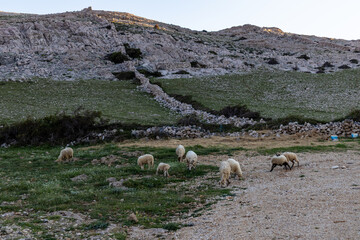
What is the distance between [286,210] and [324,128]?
64.5 feet

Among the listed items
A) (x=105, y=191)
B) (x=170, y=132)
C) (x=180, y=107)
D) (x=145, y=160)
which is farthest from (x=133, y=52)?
(x=105, y=191)

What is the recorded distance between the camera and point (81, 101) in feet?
151

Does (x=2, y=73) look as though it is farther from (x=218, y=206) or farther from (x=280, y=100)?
(x=218, y=206)

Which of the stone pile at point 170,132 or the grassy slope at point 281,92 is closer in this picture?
the stone pile at point 170,132

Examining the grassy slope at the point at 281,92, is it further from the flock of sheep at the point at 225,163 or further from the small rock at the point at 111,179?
the small rock at the point at 111,179

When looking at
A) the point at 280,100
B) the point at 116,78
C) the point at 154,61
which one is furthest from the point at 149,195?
the point at 154,61

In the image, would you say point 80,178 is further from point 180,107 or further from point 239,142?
point 180,107

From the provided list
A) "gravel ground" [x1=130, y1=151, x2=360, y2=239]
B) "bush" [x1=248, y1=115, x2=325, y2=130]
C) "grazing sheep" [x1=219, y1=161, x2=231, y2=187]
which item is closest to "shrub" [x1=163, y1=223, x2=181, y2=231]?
"gravel ground" [x1=130, y1=151, x2=360, y2=239]

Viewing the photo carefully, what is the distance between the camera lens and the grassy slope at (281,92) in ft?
124

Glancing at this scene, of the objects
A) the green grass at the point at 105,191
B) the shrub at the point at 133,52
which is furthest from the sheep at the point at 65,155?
the shrub at the point at 133,52

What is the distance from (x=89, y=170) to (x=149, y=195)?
5.55 metres

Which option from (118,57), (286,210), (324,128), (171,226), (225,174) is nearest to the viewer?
(171,226)

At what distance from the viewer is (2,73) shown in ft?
187

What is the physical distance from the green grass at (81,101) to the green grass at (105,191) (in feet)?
52.1
